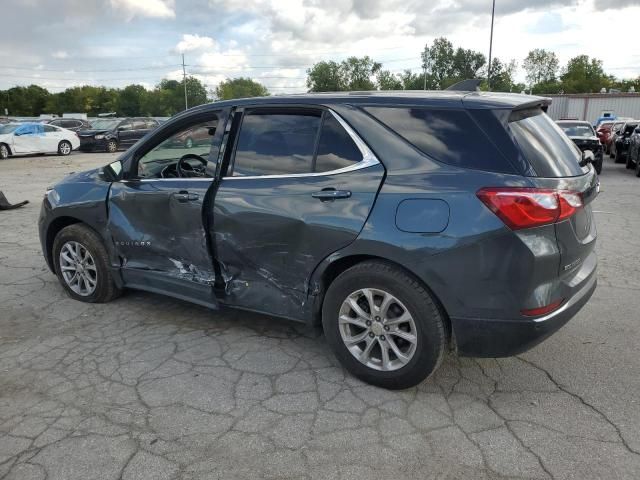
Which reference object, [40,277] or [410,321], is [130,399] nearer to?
[410,321]

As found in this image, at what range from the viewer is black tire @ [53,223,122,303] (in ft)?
14.8

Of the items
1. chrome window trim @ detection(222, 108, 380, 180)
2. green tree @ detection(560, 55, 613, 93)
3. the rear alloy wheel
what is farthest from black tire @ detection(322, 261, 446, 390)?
green tree @ detection(560, 55, 613, 93)

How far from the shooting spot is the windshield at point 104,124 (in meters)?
25.8

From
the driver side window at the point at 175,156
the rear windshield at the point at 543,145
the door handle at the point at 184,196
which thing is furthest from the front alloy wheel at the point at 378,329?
the driver side window at the point at 175,156

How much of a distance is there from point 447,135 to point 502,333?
3.69 ft

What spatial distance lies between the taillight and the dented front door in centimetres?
198

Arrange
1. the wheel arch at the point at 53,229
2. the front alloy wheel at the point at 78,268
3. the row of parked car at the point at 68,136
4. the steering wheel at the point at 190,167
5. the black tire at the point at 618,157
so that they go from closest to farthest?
the steering wheel at the point at 190,167 < the front alloy wheel at the point at 78,268 < the wheel arch at the point at 53,229 < the black tire at the point at 618,157 < the row of parked car at the point at 68,136

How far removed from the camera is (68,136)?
23.8 meters

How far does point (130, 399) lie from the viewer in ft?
10.3

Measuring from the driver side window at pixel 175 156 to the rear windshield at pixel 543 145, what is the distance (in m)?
2.29

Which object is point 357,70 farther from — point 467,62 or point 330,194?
point 330,194

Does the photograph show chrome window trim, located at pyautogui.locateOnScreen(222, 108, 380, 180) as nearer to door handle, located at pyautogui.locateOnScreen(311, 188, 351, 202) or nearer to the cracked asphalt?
door handle, located at pyautogui.locateOnScreen(311, 188, 351, 202)

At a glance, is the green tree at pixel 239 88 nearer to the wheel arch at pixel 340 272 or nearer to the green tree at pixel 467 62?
the green tree at pixel 467 62

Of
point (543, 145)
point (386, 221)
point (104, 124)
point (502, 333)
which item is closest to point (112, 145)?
point (104, 124)
